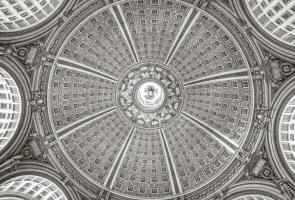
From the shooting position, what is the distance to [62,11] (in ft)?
143

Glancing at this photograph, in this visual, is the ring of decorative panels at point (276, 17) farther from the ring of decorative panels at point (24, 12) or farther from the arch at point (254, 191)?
the ring of decorative panels at point (24, 12)

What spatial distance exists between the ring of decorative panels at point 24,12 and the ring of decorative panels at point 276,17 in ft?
79.0

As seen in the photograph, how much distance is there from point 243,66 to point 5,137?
3279cm

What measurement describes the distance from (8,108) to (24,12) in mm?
11996

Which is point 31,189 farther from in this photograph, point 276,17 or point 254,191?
point 276,17

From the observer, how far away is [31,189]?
46.2 metres

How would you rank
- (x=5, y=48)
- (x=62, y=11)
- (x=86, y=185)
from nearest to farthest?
(x=5, y=48), (x=62, y=11), (x=86, y=185)

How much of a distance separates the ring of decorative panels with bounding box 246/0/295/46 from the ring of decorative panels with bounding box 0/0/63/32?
79.0 ft

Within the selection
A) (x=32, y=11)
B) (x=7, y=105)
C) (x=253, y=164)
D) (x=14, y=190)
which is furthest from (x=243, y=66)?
(x=14, y=190)

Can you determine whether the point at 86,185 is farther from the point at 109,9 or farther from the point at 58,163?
the point at 109,9

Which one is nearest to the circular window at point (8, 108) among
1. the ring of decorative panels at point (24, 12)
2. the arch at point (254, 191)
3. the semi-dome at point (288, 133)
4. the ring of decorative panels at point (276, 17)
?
the ring of decorative panels at point (24, 12)

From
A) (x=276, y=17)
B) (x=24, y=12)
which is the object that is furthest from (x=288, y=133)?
(x=24, y=12)

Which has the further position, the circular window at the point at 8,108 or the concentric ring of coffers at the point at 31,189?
the concentric ring of coffers at the point at 31,189

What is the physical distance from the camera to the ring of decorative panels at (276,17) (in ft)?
129
